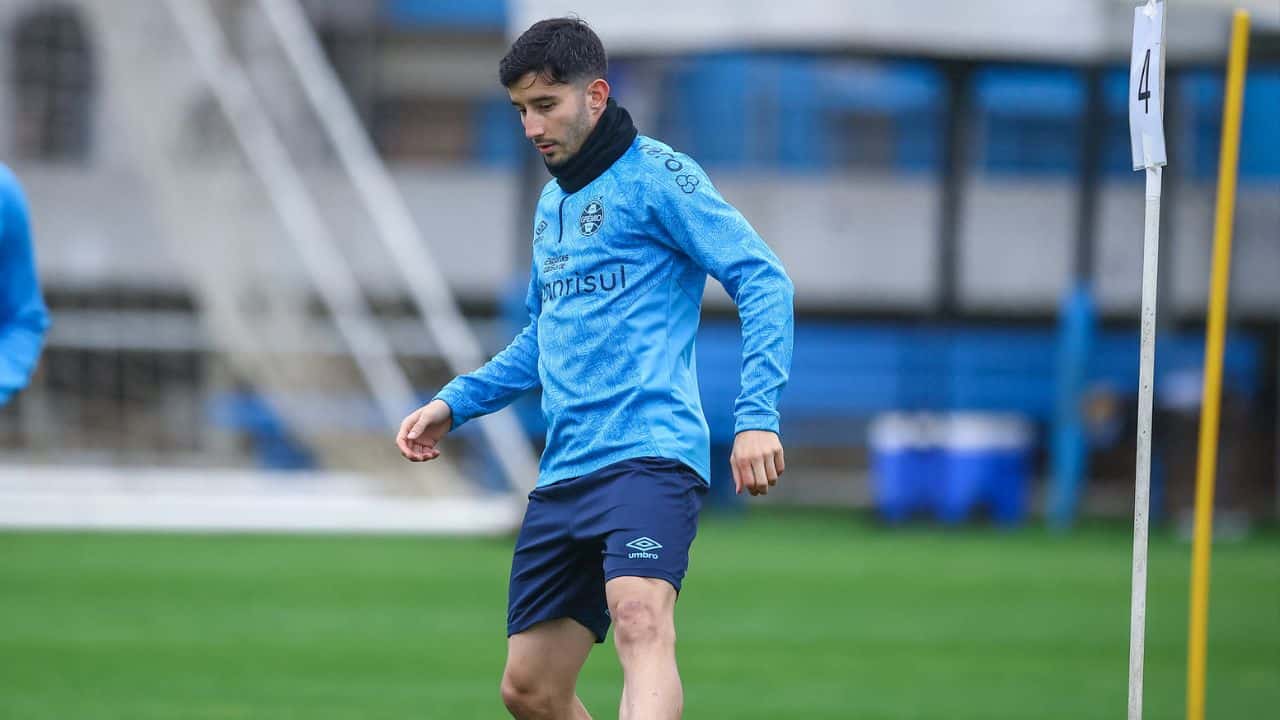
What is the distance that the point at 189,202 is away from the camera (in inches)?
727

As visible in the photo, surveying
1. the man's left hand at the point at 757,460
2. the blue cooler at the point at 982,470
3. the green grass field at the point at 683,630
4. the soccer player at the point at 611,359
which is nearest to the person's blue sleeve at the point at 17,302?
the soccer player at the point at 611,359

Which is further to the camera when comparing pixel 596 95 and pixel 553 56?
pixel 596 95

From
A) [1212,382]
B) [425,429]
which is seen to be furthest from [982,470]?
[425,429]

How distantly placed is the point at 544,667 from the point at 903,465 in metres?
14.6

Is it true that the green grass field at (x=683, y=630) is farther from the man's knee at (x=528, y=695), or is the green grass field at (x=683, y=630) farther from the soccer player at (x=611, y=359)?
the soccer player at (x=611, y=359)

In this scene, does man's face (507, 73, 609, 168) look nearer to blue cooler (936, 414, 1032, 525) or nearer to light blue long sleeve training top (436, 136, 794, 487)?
light blue long sleeve training top (436, 136, 794, 487)

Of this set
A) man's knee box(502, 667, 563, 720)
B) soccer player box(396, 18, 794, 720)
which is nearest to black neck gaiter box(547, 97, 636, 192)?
soccer player box(396, 18, 794, 720)

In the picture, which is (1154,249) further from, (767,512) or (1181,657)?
(767,512)

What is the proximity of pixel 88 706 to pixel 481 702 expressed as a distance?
1485mm

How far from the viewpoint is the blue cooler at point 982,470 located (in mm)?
18812

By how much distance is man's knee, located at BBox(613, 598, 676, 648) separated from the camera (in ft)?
14.2

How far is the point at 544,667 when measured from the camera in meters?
4.70

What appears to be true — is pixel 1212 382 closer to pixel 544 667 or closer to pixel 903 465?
pixel 544 667

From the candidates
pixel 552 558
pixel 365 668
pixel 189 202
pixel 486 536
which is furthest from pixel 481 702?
pixel 189 202
